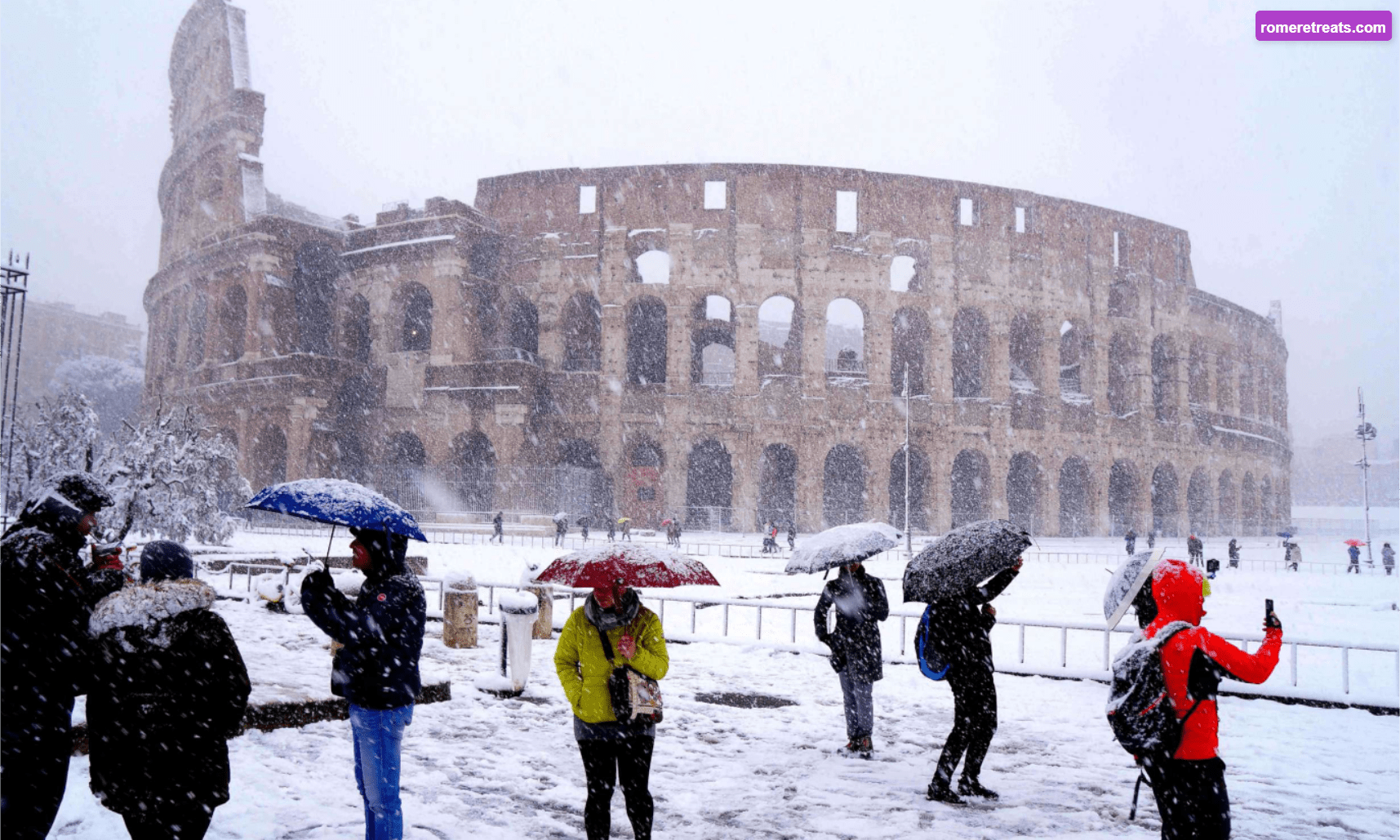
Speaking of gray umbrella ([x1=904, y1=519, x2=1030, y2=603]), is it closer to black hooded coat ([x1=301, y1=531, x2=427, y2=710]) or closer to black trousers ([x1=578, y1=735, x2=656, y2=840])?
black trousers ([x1=578, y1=735, x2=656, y2=840])

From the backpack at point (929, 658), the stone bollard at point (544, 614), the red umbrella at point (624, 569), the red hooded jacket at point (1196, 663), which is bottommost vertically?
the stone bollard at point (544, 614)

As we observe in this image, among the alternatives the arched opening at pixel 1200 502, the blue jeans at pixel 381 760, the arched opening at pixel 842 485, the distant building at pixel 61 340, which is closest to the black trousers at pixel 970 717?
the blue jeans at pixel 381 760

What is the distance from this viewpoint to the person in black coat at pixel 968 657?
5.30 meters

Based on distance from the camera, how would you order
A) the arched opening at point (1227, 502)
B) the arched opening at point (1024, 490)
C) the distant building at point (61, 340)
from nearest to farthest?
the arched opening at point (1024, 490)
the arched opening at point (1227, 502)
the distant building at point (61, 340)

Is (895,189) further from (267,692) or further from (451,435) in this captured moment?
(267,692)

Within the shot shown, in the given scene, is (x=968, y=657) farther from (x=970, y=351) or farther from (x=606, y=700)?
(x=970, y=351)

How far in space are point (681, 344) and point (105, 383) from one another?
51541 millimetres

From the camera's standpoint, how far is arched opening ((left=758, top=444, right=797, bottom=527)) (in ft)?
134

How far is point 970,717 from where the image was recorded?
5.31 m

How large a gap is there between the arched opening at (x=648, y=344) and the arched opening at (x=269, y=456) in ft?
49.5

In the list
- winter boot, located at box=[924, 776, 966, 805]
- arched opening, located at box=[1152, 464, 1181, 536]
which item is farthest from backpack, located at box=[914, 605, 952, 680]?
arched opening, located at box=[1152, 464, 1181, 536]

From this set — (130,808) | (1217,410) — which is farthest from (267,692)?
(1217,410)

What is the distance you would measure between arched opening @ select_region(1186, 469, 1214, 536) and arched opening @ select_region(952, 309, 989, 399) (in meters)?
12.4

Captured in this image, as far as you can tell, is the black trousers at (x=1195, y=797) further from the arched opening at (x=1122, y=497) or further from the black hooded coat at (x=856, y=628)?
the arched opening at (x=1122, y=497)
